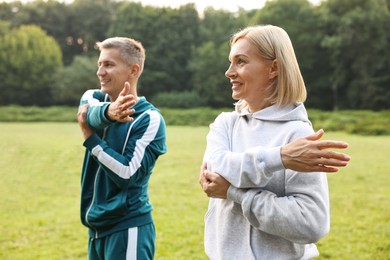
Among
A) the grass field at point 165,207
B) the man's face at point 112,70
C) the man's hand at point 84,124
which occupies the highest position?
the man's face at point 112,70

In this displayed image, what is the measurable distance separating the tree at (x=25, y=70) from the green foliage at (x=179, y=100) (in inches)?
468

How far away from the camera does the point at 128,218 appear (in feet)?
8.80

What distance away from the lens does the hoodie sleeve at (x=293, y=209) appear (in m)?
1.84

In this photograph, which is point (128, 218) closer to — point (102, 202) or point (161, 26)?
point (102, 202)

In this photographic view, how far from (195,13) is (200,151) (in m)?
41.1

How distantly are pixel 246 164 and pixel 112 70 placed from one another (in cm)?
127

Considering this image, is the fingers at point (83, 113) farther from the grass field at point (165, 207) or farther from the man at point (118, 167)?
the grass field at point (165, 207)

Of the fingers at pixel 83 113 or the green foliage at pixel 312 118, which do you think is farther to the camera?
the green foliage at pixel 312 118

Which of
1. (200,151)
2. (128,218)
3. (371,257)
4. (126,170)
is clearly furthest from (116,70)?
(200,151)

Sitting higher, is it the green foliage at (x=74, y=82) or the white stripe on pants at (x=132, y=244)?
the white stripe on pants at (x=132, y=244)

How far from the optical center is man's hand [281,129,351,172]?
1781 mm

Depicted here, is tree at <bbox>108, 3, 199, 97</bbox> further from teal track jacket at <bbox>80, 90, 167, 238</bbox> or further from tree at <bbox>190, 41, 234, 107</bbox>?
teal track jacket at <bbox>80, 90, 167, 238</bbox>

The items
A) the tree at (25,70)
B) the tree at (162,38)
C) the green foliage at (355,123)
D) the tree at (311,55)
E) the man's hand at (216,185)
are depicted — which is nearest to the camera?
the man's hand at (216,185)

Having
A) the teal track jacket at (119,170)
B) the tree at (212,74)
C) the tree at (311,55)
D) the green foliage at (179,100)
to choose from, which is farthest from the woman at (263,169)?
the tree at (311,55)
